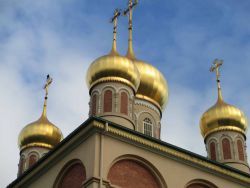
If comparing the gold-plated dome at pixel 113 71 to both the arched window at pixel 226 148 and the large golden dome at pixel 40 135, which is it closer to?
the large golden dome at pixel 40 135

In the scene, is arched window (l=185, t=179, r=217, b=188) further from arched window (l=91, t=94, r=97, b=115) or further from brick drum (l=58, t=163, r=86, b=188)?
arched window (l=91, t=94, r=97, b=115)

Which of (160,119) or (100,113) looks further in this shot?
(160,119)

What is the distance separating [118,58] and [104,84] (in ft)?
3.22

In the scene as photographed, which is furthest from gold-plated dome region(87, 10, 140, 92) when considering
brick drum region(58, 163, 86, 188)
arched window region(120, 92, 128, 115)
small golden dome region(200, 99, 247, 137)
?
small golden dome region(200, 99, 247, 137)

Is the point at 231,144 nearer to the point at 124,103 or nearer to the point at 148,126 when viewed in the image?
the point at 148,126

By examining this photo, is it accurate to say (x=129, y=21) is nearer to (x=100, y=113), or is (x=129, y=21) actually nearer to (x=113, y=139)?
(x=100, y=113)

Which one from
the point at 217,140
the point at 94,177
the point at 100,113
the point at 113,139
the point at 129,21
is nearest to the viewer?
the point at 94,177

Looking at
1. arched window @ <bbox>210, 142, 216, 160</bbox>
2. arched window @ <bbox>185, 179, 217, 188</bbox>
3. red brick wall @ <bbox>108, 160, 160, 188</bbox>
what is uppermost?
arched window @ <bbox>210, 142, 216, 160</bbox>

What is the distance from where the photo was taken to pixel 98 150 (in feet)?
52.0

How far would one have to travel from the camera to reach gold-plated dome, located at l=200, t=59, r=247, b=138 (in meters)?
22.5

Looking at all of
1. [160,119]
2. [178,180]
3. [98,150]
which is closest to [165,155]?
[178,180]

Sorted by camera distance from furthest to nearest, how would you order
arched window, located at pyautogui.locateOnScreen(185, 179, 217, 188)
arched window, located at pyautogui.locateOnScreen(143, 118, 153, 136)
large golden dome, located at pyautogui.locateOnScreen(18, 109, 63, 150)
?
large golden dome, located at pyautogui.locateOnScreen(18, 109, 63, 150) < arched window, located at pyautogui.locateOnScreen(143, 118, 153, 136) < arched window, located at pyautogui.locateOnScreen(185, 179, 217, 188)

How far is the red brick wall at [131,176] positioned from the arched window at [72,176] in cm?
83

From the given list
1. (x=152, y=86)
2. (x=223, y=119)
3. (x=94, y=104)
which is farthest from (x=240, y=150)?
(x=94, y=104)
